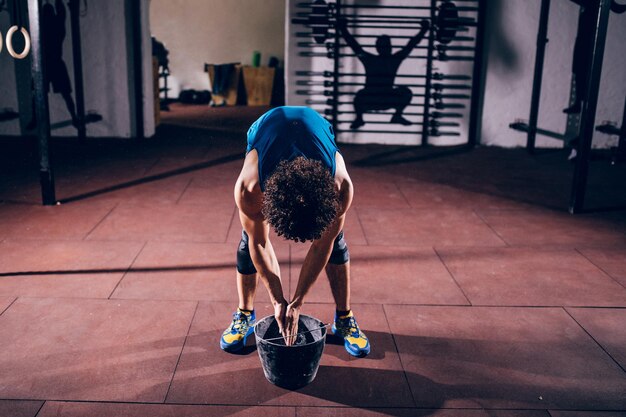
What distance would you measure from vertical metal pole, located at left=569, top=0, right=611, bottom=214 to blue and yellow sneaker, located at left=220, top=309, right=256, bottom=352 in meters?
3.21

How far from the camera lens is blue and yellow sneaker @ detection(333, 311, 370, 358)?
8.46ft

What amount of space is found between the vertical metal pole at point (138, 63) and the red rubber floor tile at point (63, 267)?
4.05m

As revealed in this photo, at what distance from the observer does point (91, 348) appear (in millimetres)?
2594

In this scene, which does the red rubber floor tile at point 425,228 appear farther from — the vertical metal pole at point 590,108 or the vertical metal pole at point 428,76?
the vertical metal pole at point 428,76

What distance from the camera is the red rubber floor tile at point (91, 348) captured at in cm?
230

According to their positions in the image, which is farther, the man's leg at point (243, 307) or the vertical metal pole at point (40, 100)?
the vertical metal pole at point (40, 100)

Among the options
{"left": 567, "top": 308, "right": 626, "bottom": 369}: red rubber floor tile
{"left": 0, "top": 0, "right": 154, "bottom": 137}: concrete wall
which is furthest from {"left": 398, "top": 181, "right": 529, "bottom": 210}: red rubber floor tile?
{"left": 0, "top": 0, "right": 154, "bottom": 137}: concrete wall

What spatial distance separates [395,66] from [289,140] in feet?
18.5

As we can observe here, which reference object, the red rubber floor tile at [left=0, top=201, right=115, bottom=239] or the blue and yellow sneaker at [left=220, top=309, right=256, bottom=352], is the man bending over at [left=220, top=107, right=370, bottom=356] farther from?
the red rubber floor tile at [left=0, top=201, right=115, bottom=239]

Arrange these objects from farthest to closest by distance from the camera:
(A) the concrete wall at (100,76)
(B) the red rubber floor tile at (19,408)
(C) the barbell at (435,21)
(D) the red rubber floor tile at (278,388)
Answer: (A) the concrete wall at (100,76) → (C) the barbell at (435,21) → (D) the red rubber floor tile at (278,388) → (B) the red rubber floor tile at (19,408)

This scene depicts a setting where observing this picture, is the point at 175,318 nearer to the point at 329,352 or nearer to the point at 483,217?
the point at 329,352

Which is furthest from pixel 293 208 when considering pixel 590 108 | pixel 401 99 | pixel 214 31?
pixel 214 31

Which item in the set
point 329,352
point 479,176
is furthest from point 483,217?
point 329,352

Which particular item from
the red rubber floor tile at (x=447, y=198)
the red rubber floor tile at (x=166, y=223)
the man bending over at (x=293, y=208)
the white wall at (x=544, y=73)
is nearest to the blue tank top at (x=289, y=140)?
the man bending over at (x=293, y=208)
